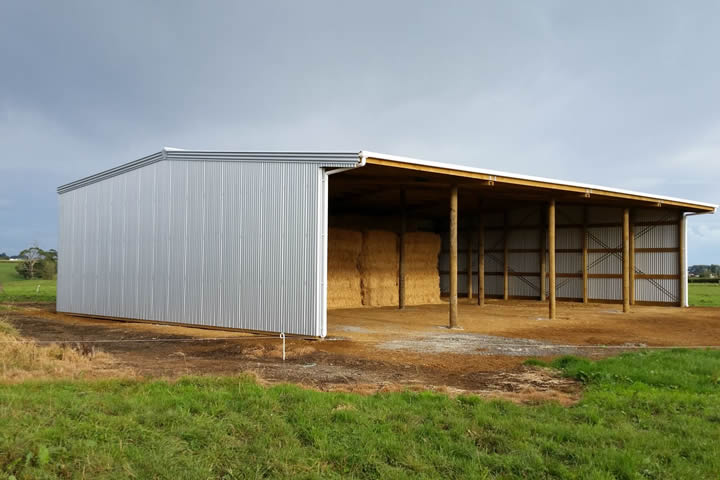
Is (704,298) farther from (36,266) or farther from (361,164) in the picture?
(36,266)

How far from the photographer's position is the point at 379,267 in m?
26.4

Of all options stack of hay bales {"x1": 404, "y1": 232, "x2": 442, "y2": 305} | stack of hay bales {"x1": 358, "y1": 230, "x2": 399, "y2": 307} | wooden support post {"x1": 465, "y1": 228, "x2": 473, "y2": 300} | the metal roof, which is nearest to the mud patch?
the metal roof

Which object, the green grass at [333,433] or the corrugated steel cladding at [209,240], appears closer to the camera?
the green grass at [333,433]

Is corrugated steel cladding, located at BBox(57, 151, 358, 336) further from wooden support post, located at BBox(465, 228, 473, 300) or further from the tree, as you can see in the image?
the tree

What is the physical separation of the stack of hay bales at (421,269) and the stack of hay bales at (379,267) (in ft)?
3.64

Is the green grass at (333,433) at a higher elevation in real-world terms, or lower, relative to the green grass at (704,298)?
higher

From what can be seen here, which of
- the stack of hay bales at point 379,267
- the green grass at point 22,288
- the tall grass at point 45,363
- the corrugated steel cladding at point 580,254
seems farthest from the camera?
the green grass at point 22,288

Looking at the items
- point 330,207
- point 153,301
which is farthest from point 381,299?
point 153,301

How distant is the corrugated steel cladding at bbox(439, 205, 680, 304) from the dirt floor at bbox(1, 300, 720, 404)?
4.88 meters

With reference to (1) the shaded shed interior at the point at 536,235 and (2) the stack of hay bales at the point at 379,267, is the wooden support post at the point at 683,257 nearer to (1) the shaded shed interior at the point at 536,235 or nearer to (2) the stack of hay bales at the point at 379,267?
(1) the shaded shed interior at the point at 536,235

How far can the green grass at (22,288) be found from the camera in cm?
3234

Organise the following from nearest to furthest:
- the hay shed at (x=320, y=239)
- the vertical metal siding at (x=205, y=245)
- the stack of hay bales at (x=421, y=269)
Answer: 1. the vertical metal siding at (x=205, y=245)
2. the hay shed at (x=320, y=239)
3. the stack of hay bales at (x=421, y=269)

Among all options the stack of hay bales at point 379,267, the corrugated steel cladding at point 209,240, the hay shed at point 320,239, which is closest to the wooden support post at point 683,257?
the hay shed at point 320,239

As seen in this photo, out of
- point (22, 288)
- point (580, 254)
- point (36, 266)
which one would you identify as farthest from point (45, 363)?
point (36, 266)
